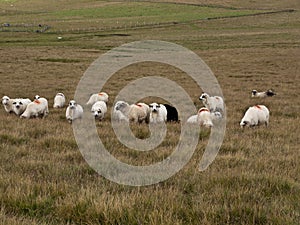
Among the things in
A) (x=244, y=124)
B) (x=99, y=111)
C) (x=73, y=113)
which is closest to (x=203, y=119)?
(x=244, y=124)

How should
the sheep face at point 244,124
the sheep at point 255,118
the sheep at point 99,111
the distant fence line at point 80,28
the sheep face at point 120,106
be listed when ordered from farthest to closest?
1. the distant fence line at point 80,28
2. the sheep face at point 120,106
3. the sheep at point 99,111
4. the sheep at point 255,118
5. the sheep face at point 244,124

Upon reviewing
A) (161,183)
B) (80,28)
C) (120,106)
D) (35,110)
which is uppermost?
(80,28)

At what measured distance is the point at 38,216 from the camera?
15.7 ft

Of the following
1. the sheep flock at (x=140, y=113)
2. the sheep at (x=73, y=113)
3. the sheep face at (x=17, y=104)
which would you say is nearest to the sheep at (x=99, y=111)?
the sheep flock at (x=140, y=113)

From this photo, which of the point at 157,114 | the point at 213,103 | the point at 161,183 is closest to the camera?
the point at 161,183

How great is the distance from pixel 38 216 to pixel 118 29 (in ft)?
311

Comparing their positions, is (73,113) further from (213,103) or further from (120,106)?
(213,103)

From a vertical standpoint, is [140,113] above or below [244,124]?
above

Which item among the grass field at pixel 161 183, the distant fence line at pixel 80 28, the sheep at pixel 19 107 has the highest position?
the distant fence line at pixel 80 28

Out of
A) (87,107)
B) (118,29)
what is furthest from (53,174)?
(118,29)

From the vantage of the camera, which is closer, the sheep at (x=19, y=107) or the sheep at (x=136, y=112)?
the sheep at (x=136, y=112)

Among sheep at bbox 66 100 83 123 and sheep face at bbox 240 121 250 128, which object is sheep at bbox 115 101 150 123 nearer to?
sheep at bbox 66 100 83 123

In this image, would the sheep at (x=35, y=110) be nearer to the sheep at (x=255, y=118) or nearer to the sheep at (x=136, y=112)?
the sheep at (x=136, y=112)

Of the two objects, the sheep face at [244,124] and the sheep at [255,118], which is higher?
the sheep at [255,118]
